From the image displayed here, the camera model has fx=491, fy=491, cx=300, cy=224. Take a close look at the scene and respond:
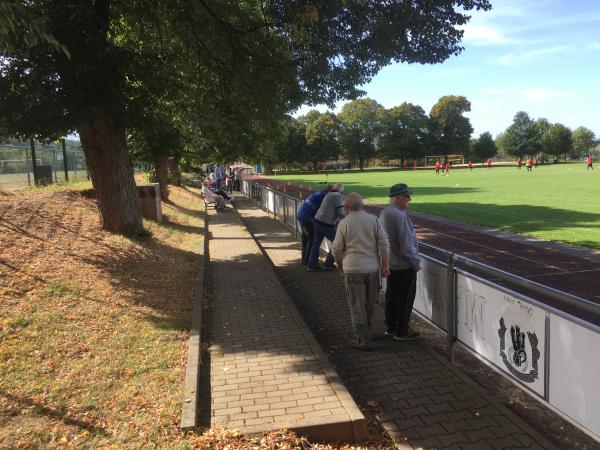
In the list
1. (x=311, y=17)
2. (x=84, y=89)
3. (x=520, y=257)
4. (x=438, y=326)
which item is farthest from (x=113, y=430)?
(x=520, y=257)

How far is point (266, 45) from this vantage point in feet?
40.0

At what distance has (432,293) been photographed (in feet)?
19.0

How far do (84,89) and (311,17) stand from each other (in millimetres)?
4843

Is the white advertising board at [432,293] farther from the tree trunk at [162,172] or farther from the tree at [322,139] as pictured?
the tree at [322,139]

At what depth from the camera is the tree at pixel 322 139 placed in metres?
98.8

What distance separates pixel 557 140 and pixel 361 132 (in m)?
47.6

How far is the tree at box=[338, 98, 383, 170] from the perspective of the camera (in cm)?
9994

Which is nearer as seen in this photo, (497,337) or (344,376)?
(497,337)

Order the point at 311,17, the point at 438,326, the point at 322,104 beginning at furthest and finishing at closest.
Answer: the point at 322,104
the point at 311,17
the point at 438,326

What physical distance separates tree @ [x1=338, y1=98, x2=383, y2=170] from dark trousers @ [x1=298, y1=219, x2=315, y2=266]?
297 feet

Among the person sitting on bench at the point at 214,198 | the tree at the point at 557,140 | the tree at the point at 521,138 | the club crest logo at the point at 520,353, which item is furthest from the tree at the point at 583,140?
the club crest logo at the point at 520,353

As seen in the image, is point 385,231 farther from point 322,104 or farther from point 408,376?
point 322,104

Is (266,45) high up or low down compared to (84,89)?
up

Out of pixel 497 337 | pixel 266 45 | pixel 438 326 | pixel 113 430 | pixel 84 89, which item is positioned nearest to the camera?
pixel 113 430
